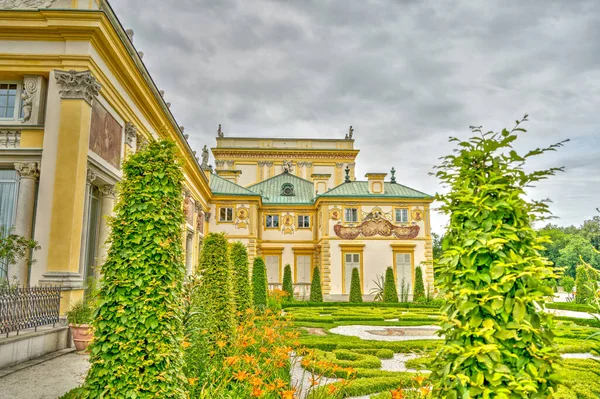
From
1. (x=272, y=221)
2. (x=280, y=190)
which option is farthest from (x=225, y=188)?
(x=280, y=190)

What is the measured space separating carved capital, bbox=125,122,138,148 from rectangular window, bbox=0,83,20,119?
3.39 m

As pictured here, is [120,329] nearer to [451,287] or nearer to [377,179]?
[451,287]

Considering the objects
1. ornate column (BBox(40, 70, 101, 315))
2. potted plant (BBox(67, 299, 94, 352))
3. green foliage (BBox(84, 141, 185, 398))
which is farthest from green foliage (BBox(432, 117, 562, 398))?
ornate column (BBox(40, 70, 101, 315))

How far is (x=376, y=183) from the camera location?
95.7 feet

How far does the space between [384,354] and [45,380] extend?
6.31 m

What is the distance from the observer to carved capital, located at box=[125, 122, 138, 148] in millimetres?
14016

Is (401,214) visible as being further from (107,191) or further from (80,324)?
(80,324)

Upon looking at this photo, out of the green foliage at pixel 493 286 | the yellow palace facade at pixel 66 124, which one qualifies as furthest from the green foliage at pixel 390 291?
the green foliage at pixel 493 286

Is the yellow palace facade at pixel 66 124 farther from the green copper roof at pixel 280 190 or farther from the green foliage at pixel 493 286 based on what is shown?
the green copper roof at pixel 280 190

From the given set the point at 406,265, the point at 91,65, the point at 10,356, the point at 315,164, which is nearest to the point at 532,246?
the point at 10,356

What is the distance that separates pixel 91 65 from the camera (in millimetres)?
10914

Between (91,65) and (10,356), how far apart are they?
731cm

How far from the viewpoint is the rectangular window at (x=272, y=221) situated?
3045cm

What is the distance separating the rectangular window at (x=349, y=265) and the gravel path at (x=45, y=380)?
21609 millimetres
